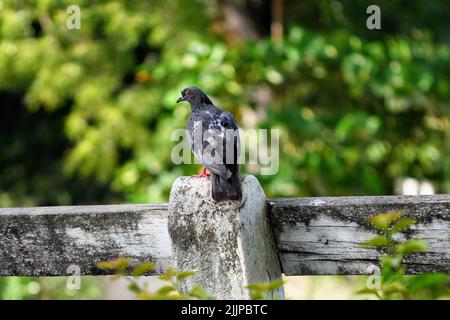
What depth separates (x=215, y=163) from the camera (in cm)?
290

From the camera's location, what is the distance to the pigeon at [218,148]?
248 cm

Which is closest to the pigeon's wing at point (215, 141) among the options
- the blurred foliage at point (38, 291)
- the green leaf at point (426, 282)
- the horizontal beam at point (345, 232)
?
the horizontal beam at point (345, 232)

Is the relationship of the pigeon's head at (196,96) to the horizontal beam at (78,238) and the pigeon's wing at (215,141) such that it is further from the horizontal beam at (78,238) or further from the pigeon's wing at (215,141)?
the horizontal beam at (78,238)

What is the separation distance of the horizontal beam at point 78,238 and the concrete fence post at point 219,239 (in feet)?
0.49

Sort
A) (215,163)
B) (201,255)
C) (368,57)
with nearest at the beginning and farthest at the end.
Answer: (201,255), (215,163), (368,57)

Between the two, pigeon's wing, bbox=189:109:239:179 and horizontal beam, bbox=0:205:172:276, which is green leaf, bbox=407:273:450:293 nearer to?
pigeon's wing, bbox=189:109:239:179

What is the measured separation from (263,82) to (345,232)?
242 inches

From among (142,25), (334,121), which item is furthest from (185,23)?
(334,121)

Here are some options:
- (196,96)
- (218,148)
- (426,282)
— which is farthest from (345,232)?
(196,96)

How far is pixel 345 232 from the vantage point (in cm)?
253

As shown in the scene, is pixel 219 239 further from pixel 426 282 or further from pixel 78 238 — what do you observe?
pixel 426 282

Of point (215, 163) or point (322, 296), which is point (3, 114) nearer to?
point (322, 296)
